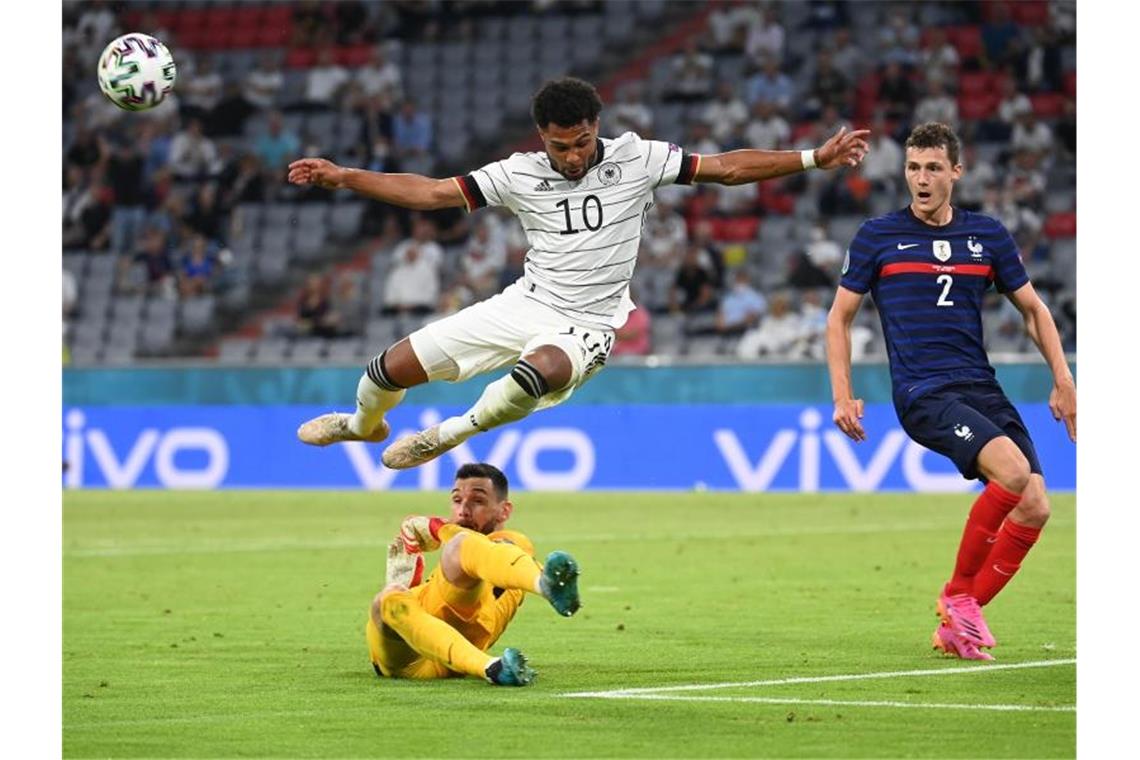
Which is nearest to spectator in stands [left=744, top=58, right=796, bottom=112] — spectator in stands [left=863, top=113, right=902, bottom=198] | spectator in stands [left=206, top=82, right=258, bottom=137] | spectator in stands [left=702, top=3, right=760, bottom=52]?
spectator in stands [left=702, top=3, right=760, bottom=52]

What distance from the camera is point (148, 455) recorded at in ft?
76.8

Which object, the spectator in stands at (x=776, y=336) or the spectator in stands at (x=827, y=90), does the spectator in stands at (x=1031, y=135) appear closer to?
the spectator in stands at (x=827, y=90)

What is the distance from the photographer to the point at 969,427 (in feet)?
30.0

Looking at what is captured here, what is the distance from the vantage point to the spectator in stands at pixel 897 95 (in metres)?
24.7

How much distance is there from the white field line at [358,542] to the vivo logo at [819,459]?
2888 millimetres

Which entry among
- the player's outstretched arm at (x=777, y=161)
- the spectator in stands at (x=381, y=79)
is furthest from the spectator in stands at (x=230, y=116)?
the player's outstretched arm at (x=777, y=161)

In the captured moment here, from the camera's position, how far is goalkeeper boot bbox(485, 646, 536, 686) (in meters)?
8.38

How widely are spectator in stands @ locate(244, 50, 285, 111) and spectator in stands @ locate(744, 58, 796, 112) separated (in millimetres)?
7118

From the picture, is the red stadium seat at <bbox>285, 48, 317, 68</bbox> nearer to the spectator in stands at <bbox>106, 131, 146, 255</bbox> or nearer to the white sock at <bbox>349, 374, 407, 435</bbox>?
the spectator in stands at <bbox>106, 131, 146, 255</bbox>

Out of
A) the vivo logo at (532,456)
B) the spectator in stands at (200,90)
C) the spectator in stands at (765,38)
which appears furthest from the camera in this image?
the spectator in stands at (200,90)

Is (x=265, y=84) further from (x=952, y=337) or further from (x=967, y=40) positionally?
(x=952, y=337)

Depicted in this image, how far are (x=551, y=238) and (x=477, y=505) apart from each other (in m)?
1.65

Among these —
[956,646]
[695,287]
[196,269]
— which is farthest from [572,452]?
[956,646]
